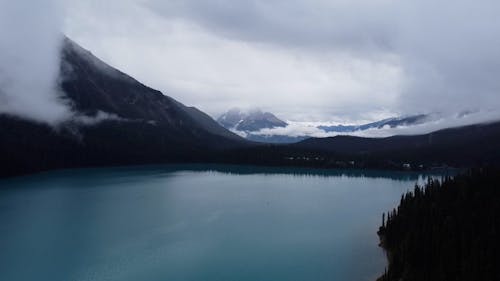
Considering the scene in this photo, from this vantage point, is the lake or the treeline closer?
the treeline

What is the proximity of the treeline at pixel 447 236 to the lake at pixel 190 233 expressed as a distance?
9.58 feet

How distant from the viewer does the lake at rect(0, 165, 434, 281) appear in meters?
44.7

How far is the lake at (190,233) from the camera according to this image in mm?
44719

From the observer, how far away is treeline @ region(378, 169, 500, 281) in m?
38.8

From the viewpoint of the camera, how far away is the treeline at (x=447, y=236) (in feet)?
127

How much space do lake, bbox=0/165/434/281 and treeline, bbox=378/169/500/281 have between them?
292 centimetres

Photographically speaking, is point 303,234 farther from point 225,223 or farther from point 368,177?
point 368,177

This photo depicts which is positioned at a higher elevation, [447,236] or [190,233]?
[447,236]

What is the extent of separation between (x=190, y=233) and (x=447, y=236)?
30.8 m

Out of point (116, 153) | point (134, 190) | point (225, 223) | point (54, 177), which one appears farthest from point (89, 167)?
point (225, 223)

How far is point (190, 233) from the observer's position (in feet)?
198

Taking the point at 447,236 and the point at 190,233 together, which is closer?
the point at 447,236

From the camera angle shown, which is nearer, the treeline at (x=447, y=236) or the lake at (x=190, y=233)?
the treeline at (x=447, y=236)

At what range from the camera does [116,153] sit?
190 meters
